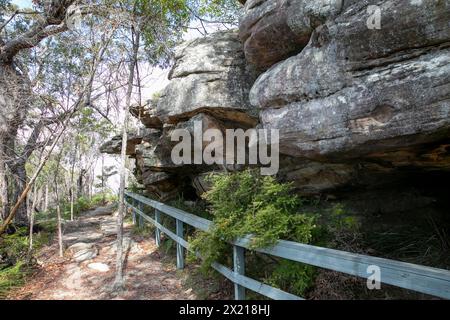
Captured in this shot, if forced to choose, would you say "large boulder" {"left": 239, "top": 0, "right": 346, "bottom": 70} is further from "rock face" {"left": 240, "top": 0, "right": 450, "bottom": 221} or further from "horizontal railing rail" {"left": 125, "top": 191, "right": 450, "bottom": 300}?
"horizontal railing rail" {"left": 125, "top": 191, "right": 450, "bottom": 300}

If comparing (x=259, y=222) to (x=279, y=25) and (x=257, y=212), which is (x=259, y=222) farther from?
(x=279, y=25)

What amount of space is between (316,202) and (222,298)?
2.11m

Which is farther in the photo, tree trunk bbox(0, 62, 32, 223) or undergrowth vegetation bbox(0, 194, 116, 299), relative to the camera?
tree trunk bbox(0, 62, 32, 223)

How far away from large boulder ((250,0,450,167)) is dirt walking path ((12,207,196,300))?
3.16 metres

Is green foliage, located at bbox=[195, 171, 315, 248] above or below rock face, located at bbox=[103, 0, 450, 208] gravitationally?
below

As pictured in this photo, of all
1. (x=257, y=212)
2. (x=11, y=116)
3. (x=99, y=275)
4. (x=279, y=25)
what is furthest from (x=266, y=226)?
(x=11, y=116)

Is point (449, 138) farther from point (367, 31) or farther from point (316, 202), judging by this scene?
point (316, 202)

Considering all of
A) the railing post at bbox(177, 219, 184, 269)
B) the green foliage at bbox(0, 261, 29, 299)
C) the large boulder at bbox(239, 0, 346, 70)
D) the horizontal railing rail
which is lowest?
the green foliage at bbox(0, 261, 29, 299)

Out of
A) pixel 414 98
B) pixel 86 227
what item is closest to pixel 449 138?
pixel 414 98

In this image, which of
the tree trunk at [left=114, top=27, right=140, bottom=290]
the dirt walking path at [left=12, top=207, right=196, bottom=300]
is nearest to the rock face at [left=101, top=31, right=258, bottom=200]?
the tree trunk at [left=114, top=27, right=140, bottom=290]

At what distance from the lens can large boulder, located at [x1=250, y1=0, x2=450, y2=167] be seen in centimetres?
290

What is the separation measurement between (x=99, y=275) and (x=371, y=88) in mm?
5892

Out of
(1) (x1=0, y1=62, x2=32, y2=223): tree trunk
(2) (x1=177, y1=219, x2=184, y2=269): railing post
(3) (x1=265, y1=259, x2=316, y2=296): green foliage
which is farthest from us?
(1) (x1=0, y1=62, x2=32, y2=223): tree trunk

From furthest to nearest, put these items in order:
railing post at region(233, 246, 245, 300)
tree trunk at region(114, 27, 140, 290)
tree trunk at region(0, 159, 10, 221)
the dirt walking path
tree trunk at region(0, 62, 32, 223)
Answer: tree trunk at region(0, 159, 10, 221) → tree trunk at region(0, 62, 32, 223) → tree trunk at region(114, 27, 140, 290) → the dirt walking path → railing post at region(233, 246, 245, 300)
